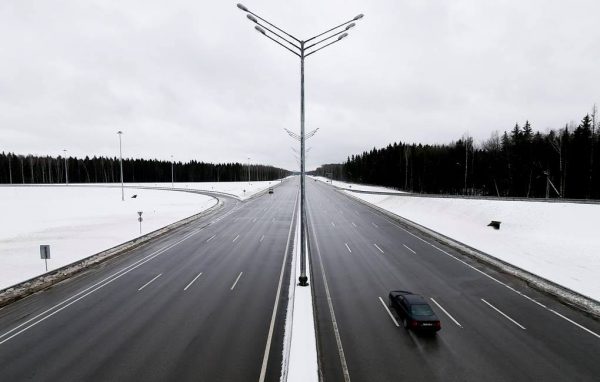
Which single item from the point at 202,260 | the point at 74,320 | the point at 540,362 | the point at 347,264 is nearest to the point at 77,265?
the point at 202,260

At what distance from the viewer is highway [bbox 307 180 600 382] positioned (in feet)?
33.2

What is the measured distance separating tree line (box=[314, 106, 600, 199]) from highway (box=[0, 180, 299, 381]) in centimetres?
5585

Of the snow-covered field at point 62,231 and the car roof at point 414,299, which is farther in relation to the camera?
the snow-covered field at point 62,231

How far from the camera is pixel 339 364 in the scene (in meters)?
10.3

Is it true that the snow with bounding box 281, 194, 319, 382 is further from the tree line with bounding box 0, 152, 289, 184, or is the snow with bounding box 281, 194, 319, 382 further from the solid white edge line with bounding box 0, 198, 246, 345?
the tree line with bounding box 0, 152, 289, 184

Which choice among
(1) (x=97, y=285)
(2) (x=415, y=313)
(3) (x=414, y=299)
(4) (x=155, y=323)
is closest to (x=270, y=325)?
(4) (x=155, y=323)

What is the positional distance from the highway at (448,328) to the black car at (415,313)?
1.34 feet

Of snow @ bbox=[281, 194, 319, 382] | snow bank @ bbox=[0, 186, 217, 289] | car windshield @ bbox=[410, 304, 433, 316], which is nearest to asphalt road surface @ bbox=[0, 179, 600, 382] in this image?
snow @ bbox=[281, 194, 319, 382]

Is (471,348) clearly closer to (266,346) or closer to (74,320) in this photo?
(266,346)

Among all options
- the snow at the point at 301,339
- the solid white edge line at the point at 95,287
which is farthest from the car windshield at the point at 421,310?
the solid white edge line at the point at 95,287

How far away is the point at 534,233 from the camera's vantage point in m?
30.7

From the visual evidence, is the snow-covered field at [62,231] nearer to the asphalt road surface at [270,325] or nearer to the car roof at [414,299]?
the asphalt road surface at [270,325]

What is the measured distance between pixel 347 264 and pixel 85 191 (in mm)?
91398

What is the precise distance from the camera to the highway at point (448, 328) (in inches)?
399
